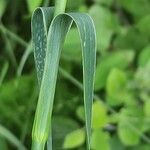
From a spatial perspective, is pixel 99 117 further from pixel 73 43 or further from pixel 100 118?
pixel 73 43

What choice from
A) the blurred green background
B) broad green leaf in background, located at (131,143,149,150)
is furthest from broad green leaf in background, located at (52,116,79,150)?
broad green leaf in background, located at (131,143,149,150)

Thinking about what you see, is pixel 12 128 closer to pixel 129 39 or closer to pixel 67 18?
pixel 129 39

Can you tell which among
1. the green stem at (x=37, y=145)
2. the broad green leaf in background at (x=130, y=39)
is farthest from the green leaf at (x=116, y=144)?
the green stem at (x=37, y=145)

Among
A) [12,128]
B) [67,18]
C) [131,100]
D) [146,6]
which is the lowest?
[12,128]

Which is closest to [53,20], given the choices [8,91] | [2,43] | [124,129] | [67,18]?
[67,18]

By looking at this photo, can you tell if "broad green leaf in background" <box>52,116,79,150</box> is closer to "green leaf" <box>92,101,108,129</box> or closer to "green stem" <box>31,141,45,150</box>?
"green leaf" <box>92,101,108,129</box>
